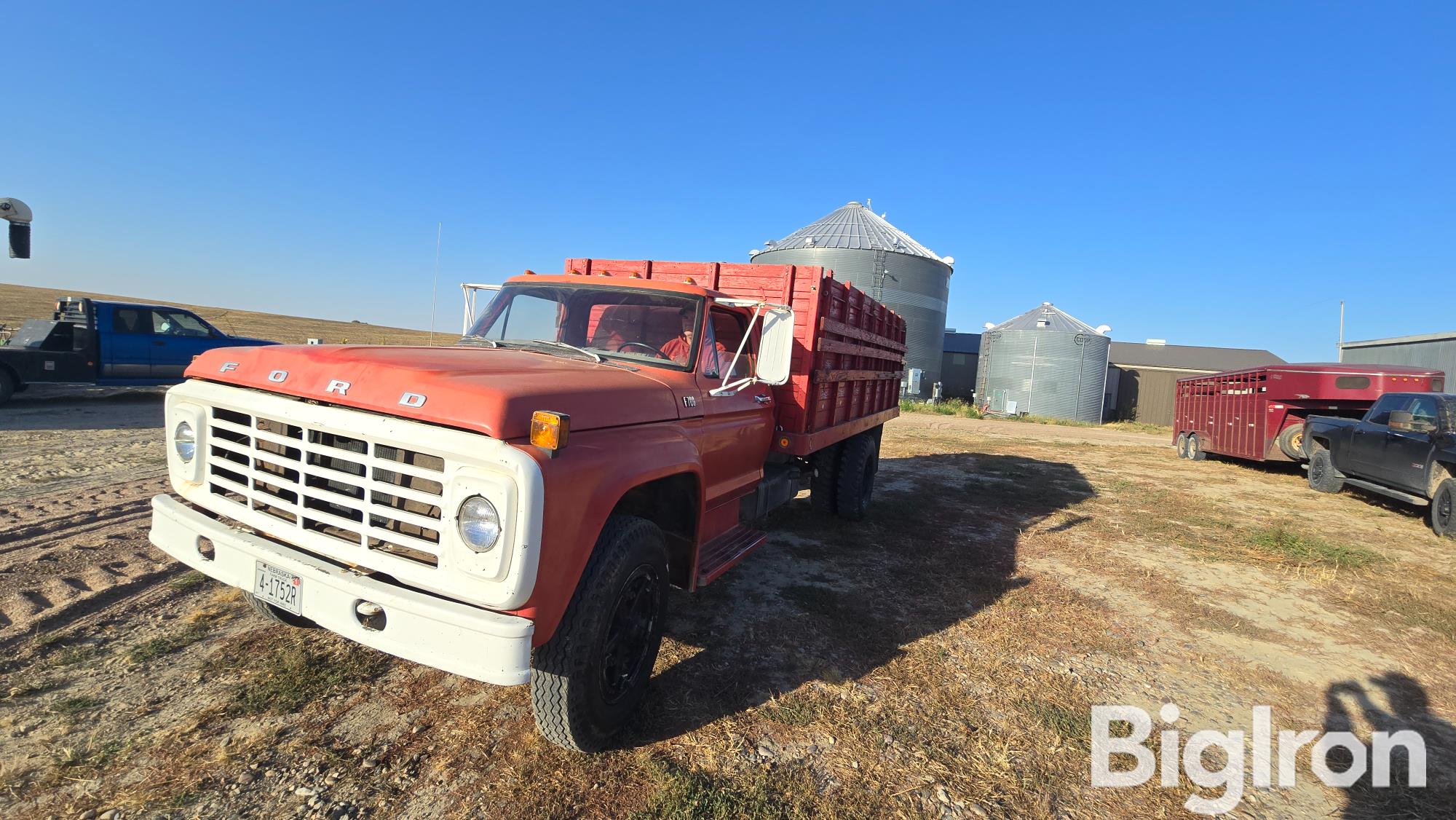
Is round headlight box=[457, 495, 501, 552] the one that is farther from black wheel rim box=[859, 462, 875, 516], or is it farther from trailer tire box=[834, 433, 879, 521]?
black wheel rim box=[859, 462, 875, 516]

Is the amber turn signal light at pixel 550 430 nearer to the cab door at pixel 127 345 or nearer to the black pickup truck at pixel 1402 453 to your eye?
the black pickup truck at pixel 1402 453

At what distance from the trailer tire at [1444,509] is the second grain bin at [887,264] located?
69.4ft

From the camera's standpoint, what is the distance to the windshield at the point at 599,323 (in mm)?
3930

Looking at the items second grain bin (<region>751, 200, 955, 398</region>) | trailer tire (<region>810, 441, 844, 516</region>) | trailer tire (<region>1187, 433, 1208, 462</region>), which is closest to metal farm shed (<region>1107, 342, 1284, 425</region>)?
second grain bin (<region>751, 200, 955, 398</region>)

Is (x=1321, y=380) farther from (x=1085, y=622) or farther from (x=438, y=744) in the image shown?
(x=438, y=744)

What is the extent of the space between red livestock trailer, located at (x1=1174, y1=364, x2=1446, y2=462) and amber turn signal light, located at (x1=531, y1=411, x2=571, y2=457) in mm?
14695

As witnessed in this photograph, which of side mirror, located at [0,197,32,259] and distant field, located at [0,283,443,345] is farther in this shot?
distant field, located at [0,283,443,345]

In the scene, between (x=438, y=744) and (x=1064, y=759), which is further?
(x=1064, y=759)

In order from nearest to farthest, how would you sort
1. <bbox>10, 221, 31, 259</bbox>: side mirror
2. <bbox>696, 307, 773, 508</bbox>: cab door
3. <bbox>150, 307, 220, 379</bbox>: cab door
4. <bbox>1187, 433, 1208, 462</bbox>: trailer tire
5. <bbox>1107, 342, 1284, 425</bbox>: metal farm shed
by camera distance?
<bbox>696, 307, 773, 508</bbox>: cab door < <bbox>10, 221, 31, 259</bbox>: side mirror < <bbox>150, 307, 220, 379</bbox>: cab door < <bbox>1187, 433, 1208, 462</bbox>: trailer tire < <bbox>1107, 342, 1284, 425</bbox>: metal farm shed

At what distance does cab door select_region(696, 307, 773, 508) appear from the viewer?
12.7 ft

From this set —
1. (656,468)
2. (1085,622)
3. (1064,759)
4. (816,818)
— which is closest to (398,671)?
(656,468)

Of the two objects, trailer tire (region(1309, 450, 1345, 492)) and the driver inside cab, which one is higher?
the driver inside cab

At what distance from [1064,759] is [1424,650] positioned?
358 centimetres

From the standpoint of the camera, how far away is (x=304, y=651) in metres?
3.58
